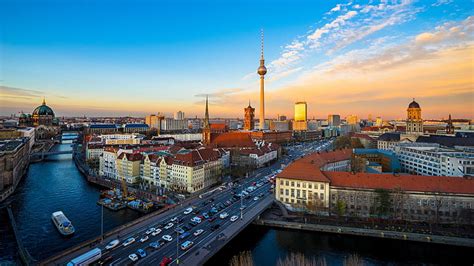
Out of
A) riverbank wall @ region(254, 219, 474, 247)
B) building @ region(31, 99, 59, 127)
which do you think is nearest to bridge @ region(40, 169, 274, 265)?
riverbank wall @ region(254, 219, 474, 247)

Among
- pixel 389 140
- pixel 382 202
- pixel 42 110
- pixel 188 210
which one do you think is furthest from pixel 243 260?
pixel 42 110

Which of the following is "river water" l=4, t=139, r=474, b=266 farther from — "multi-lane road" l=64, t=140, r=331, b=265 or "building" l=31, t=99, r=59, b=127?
"building" l=31, t=99, r=59, b=127

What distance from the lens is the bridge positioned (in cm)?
2461

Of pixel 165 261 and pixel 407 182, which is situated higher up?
pixel 407 182

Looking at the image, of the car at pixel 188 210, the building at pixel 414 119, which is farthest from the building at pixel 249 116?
the car at pixel 188 210

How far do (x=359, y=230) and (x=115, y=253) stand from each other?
25.6 meters

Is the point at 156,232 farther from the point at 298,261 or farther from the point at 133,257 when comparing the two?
the point at 298,261

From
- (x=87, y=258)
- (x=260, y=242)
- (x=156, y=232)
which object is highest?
(x=87, y=258)

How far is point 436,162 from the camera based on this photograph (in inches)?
2048

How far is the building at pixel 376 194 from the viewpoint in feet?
105

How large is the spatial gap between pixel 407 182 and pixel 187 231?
27.1 metres

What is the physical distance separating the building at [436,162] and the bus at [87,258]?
47.4 m

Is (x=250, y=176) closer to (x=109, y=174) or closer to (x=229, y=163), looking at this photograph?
(x=229, y=163)

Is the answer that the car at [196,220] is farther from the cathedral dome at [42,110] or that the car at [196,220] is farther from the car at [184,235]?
the cathedral dome at [42,110]
